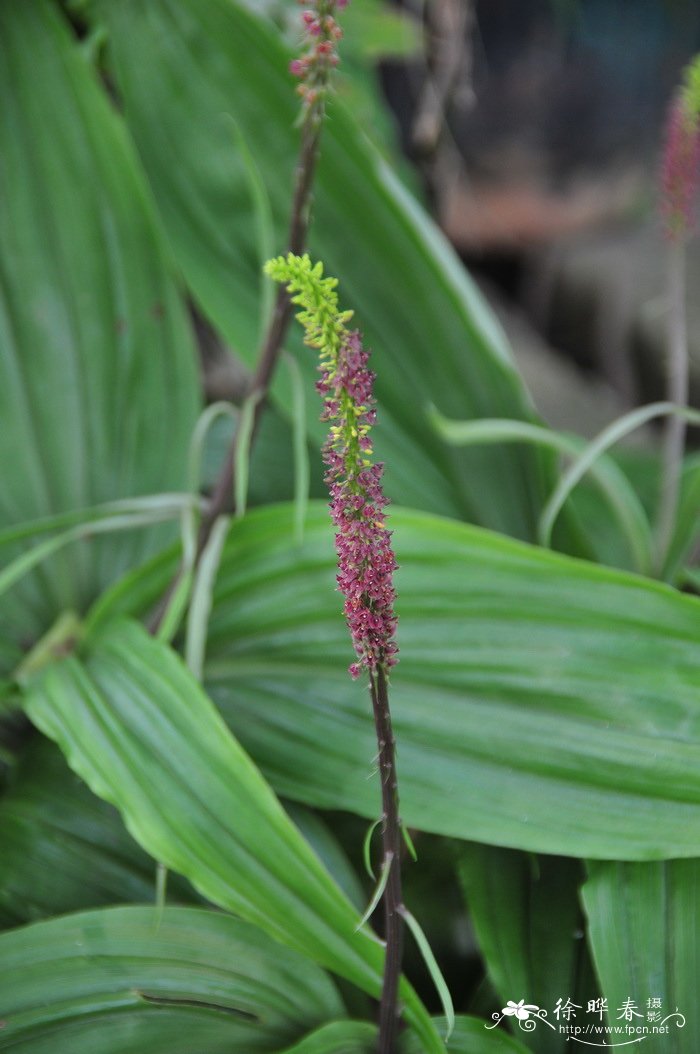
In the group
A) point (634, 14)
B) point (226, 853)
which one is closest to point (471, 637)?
point (226, 853)

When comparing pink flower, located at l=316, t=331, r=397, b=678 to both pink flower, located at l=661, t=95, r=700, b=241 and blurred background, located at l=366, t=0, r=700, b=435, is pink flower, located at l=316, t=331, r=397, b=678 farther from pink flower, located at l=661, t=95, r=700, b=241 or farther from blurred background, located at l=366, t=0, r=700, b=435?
blurred background, located at l=366, t=0, r=700, b=435

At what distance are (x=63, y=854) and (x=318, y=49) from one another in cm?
57

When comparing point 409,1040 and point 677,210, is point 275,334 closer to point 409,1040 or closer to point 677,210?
point 677,210

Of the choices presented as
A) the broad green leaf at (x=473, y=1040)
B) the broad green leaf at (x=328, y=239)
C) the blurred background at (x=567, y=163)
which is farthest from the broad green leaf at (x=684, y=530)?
the blurred background at (x=567, y=163)

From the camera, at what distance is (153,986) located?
59 centimetres

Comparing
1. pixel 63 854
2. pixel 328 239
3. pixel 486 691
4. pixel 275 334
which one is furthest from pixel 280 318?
pixel 63 854

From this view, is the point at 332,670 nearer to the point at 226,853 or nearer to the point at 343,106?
the point at 226,853

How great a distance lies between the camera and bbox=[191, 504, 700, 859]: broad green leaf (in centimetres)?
61

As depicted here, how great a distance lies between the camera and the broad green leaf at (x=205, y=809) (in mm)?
566

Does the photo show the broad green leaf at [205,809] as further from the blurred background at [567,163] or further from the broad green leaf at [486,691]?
the blurred background at [567,163]

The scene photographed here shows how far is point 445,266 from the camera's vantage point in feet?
2.71

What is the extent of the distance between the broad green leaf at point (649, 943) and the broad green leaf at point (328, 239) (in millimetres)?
358

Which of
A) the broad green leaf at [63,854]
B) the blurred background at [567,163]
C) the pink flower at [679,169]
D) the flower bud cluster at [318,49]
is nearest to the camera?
the flower bud cluster at [318,49]

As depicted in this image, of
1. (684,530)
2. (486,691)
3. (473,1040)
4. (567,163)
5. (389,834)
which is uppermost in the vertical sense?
(567,163)
